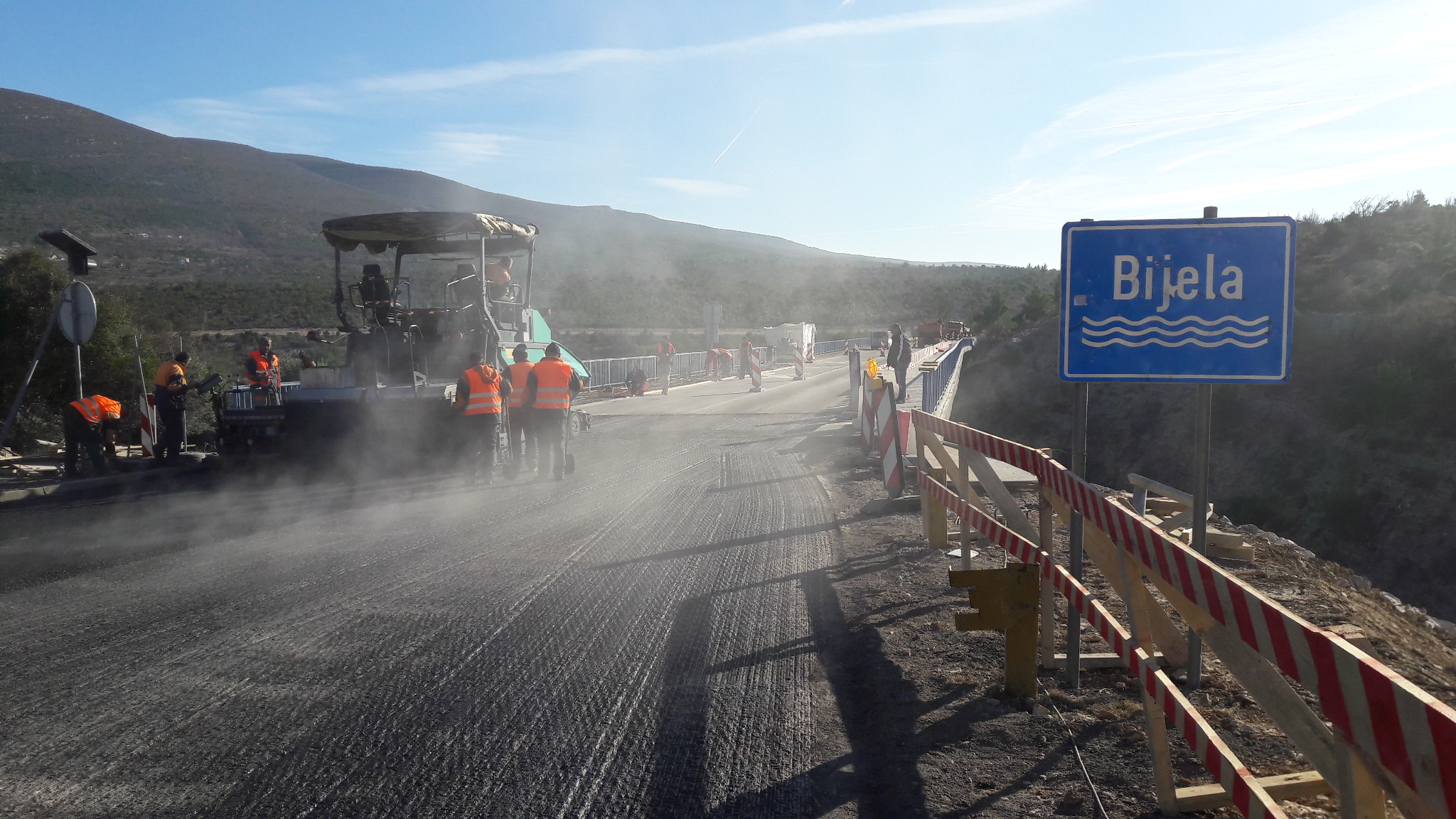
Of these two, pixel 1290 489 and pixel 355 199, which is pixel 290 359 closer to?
pixel 1290 489

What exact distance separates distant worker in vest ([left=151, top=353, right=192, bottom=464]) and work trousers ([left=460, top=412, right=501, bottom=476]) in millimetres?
4686

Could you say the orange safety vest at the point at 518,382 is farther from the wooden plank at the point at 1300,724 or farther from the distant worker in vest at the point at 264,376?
the wooden plank at the point at 1300,724

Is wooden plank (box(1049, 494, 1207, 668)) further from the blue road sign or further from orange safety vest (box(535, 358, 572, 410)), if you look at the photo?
orange safety vest (box(535, 358, 572, 410))

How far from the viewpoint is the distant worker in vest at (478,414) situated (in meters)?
11.4

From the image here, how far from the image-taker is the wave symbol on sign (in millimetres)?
4352

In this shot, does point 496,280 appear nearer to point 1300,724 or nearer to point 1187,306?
point 1187,306

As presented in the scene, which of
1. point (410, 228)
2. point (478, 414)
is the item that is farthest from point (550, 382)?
point (410, 228)

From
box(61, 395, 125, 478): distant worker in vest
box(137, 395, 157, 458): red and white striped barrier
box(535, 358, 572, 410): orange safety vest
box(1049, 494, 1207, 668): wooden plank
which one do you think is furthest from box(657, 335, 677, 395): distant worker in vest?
box(1049, 494, 1207, 668): wooden plank

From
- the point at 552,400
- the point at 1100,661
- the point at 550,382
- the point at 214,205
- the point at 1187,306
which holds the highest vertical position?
the point at 214,205

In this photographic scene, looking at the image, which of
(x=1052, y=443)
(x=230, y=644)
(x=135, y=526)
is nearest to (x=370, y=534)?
(x=135, y=526)

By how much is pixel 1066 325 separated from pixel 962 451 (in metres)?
1.98

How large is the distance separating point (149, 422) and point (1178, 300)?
1404 centimetres

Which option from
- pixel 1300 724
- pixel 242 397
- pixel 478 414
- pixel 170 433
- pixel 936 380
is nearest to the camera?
pixel 1300 724

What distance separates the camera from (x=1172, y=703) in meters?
3.47
